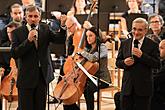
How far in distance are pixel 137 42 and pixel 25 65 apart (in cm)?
101

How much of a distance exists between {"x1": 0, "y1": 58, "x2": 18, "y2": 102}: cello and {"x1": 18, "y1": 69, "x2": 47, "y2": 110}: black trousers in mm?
495

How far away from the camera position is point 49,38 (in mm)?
3559

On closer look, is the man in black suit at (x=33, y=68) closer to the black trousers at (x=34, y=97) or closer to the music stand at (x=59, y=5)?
the black trousers at (x=34, y=97)

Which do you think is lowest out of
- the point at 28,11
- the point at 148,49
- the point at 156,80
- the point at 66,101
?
the point at 66,101

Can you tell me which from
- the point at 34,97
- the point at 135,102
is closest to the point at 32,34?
the point at 34,97

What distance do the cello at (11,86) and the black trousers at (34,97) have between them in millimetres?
495

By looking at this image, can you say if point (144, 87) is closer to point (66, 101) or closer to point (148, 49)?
point (148, 49)

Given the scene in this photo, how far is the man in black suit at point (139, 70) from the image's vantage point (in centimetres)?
351

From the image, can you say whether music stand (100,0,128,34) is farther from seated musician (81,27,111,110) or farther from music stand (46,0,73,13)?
seated musician (81,27,111,110)

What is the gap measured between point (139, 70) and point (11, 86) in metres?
1.35

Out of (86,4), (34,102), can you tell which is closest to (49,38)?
(34,102)

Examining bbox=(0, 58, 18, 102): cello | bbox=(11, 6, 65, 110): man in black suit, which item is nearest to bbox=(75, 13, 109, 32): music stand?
bbox=(0, 58, 18, 102): cello

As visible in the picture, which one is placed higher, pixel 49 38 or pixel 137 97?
pixel 49 38

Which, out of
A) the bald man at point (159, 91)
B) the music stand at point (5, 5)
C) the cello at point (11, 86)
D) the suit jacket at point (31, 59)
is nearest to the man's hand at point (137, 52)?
the bald man at point (159, 91)
